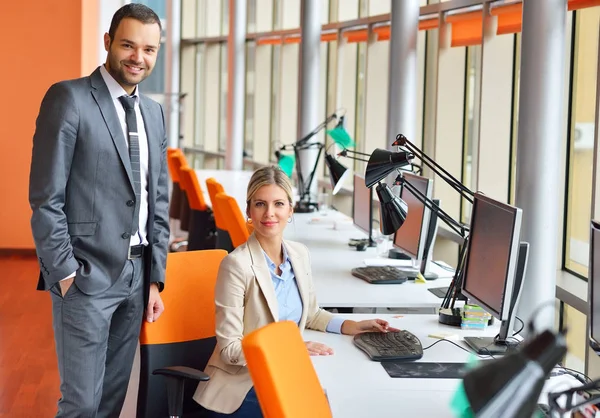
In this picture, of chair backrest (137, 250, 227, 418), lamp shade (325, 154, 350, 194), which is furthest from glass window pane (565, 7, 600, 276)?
chair backrest (137, 250, 227, 418)

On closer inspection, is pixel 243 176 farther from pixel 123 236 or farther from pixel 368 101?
pixel 123 236

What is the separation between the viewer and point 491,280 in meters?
2.76

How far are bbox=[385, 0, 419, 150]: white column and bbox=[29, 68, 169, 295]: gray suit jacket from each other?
368 centimetres

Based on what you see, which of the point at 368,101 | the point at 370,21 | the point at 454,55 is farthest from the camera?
the point at 368,101

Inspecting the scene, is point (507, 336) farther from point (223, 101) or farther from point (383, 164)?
point (223, 101)

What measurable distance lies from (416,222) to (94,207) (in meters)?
1.77

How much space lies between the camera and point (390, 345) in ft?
9.20

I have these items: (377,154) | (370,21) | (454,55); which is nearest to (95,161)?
(377,154)

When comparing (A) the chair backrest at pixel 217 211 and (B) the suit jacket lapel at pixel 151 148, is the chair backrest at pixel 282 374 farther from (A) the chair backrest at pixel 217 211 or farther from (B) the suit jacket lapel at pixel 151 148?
(A) the chair backrest at pixel 217 211

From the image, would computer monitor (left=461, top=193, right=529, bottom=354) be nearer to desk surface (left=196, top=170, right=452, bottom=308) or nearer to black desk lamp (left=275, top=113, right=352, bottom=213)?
desk surface (left=196, top=170, right=452, bottom=308)

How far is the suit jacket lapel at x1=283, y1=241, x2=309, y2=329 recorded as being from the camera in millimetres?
2959

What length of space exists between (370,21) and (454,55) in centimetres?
155

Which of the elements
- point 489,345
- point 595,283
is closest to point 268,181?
Answer: point 489,345

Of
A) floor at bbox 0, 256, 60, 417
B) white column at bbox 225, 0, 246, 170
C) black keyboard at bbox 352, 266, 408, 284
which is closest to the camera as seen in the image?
black keyboard at bbox 352, 266, 408, 284
